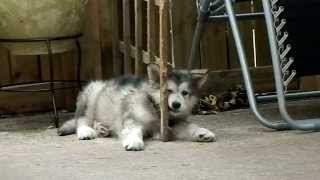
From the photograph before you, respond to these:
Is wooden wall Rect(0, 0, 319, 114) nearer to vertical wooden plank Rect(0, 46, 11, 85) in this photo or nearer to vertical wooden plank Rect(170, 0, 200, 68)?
vertical wooden plank Rect(0, 46, 11, 85)

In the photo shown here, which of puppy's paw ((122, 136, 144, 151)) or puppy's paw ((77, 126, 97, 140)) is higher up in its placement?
puppy's paw ((122, 136, 144, 151))

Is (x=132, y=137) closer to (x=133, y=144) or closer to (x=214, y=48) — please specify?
(x=133, y=144)

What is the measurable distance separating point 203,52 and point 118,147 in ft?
3.89

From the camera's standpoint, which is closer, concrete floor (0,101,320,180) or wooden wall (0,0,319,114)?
concrete floor (0,101,320,180)

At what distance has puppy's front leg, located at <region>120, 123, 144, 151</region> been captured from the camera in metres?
2.77

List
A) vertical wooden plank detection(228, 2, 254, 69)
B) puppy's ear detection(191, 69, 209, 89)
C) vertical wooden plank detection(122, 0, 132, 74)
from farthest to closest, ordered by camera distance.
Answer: vertical wooden plank detection(228, 2, 254, 69) < vertical wooden plank detection(122, 0, 132, 74) < puppy's ear detection(191, 69, 209, 89)

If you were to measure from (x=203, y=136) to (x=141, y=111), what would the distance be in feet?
0.97

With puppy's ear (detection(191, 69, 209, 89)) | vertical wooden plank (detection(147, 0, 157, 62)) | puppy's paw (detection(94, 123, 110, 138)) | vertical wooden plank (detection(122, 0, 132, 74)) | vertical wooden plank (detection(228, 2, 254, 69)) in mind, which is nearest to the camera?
puppy's ear (detection(191, 69, 209, 89))

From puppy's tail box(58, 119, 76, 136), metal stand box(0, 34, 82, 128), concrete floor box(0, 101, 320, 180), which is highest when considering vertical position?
metal stand box(0, 34, 82, 128)

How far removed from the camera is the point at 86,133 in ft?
10.0

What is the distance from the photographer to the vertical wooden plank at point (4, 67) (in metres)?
3.83

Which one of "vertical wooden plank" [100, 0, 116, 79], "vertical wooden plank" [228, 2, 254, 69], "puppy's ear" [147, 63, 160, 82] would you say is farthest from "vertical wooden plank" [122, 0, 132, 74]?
"puppy's ear" [147, 63, 160, 82]

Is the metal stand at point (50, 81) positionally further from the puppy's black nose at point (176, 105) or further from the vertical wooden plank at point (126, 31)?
the puppy's black nose at point (176, 105)

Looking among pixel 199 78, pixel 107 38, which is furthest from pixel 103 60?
pixel 199 78
